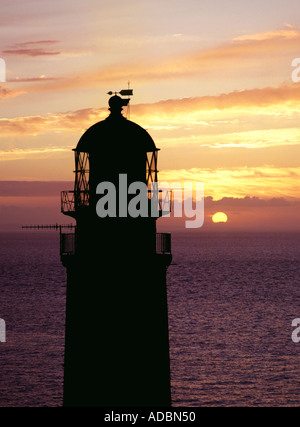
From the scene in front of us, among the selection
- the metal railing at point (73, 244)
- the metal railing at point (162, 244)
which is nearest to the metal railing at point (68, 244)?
the metal railing at point (73, 244)

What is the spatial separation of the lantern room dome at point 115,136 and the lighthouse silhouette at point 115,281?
3cm

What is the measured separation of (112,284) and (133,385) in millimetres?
3319

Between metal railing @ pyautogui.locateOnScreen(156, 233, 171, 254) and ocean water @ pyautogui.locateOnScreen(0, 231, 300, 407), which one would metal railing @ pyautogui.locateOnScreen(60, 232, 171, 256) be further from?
ocean water @ pyautogui.locateOnScreen(0, 231, 300, 407)

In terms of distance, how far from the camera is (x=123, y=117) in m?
24.5

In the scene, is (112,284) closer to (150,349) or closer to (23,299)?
(150,349)

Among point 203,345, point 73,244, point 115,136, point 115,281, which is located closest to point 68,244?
point 73,244

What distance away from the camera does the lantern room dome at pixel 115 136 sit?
2394 centimetres

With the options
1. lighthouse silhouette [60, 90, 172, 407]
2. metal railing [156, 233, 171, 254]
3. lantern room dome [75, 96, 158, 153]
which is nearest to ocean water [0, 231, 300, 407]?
metal railing [156, 233, 171, 254]

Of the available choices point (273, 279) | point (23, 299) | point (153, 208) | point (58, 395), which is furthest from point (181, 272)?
point (153, 208)

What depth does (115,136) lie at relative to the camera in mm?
23953

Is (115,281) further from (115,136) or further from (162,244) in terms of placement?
(115,136)

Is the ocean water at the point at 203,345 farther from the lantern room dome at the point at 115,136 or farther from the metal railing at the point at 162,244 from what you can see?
the lantern room dome at the point at 115,136

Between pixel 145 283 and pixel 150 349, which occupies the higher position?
pixel 145 283
